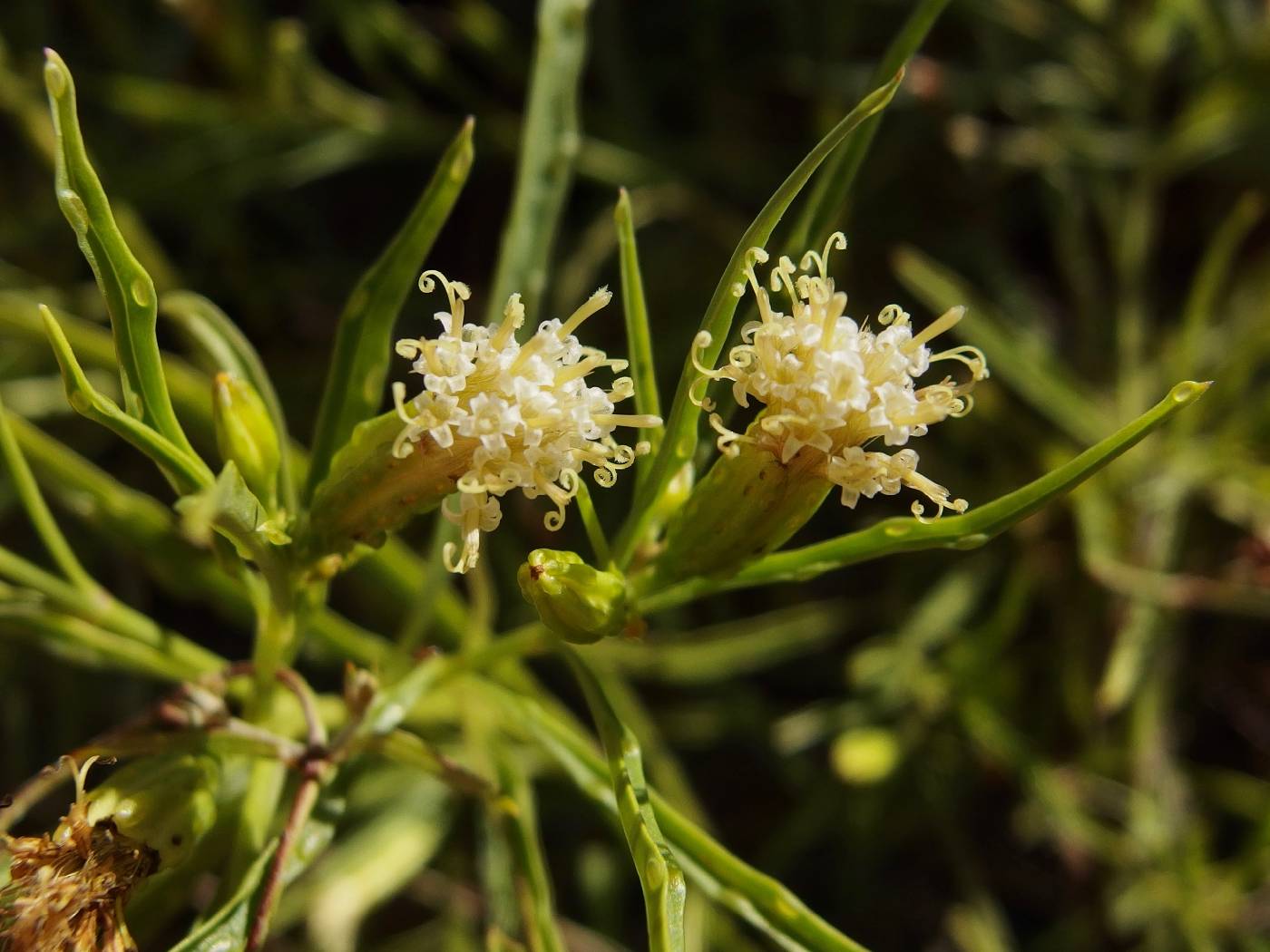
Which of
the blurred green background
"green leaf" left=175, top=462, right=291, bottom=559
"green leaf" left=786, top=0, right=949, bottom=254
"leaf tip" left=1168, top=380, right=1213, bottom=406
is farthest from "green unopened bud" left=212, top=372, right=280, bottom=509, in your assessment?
the blurred green background

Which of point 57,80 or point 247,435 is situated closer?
point 57,80

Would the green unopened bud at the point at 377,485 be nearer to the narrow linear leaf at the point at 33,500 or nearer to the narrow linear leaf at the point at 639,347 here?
the narrow linear leaf at the point at 639,347

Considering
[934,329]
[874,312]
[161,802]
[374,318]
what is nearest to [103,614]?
[161,802]

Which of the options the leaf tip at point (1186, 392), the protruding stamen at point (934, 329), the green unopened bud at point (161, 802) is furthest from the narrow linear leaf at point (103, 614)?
the leaf tip at point (1186, 392)

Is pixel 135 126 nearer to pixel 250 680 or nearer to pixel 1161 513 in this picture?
pixel 250 680

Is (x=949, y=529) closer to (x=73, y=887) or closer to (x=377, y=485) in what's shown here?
(x=377, y=485)

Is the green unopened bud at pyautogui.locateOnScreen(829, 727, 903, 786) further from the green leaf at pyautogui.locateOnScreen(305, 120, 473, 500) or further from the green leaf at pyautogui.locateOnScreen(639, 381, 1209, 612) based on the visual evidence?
the green leaf at pyautogui.locateOnScreen(305, 120, 473, 500)

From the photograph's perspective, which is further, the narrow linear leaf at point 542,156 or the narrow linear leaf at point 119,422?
the narrow linear leaf at point 542,156
